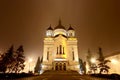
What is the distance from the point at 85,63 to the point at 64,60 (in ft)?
88.0

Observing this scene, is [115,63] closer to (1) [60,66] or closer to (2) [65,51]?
(2) [65,51]

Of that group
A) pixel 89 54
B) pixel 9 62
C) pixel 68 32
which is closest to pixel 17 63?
pixel 9 62

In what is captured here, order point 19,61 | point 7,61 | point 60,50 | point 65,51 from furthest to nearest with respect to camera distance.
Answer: point 65,51 → point 60,50 → point 19,61 → point 7,61

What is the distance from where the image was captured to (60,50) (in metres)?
54.5

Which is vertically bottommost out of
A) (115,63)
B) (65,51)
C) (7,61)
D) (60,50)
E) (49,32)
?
(115,63)

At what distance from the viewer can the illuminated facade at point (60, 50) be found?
50.9 metres

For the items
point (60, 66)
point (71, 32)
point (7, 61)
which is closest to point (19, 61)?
point (7, 61)

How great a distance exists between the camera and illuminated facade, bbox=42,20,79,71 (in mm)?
50875

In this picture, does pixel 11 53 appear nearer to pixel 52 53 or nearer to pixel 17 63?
pixel 17 63

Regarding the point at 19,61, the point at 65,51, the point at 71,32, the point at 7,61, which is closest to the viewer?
the point at 7,61

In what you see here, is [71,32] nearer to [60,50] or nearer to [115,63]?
[60,50]

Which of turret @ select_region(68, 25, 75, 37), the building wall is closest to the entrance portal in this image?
the building wall

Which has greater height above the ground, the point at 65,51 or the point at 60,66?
the point at 65,51

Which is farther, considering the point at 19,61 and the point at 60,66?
the point at 60,66
